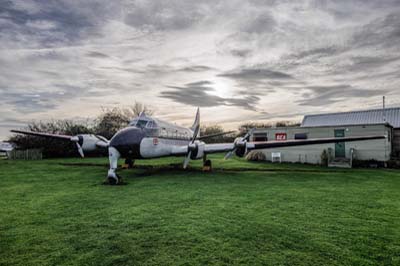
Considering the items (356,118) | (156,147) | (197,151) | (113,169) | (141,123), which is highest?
(356,118)

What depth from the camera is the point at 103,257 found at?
3.44m

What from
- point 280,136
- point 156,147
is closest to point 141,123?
point 156,147

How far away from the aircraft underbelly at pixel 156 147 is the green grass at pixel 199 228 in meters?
4.01

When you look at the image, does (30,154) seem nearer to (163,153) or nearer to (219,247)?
(163,153)

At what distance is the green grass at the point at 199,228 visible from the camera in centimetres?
344

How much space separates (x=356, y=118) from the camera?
90.3ft

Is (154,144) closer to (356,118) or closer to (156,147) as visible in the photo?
(156,147)

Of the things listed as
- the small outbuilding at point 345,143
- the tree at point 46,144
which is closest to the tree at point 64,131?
the tree at point 46,144

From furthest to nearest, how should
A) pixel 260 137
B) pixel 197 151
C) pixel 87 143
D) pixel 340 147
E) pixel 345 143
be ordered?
1. pixel 260 137
2. pixel 340 147
3. pixel 345 143
4. pixel 87 143
5. pixel 197 151

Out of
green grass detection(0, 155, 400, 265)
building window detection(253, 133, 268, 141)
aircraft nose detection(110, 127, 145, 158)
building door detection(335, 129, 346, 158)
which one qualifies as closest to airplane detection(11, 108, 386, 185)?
aircraft nose detection(110, 127, 145, 158)

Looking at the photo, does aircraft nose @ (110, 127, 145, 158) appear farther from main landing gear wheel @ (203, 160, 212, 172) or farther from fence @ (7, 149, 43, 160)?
fence @ (7, 149, 43, 160)

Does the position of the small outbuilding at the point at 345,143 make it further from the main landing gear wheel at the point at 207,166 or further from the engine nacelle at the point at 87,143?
the engine nacelle at the point at 87,143

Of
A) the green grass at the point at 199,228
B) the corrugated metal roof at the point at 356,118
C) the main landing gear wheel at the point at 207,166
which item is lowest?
the green grass at the point at 199,228

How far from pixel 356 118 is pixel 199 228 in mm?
29814
